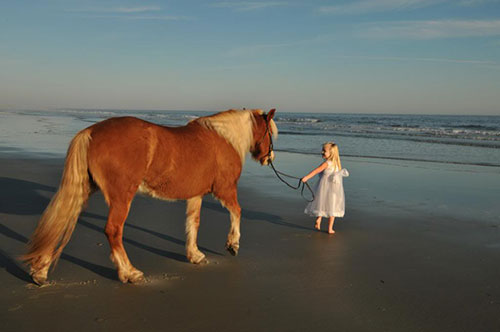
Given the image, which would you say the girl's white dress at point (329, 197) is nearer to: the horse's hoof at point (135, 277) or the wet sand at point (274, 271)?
the wet sand at point (274, 271)

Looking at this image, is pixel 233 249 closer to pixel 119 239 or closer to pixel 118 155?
pixel 119 239

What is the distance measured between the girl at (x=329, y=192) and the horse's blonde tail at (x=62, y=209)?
3.31 meters

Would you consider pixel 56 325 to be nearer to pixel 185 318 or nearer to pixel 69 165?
pixel 185 318

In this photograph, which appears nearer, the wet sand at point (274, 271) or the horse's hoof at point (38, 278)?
the wet sand at point (274, 271)

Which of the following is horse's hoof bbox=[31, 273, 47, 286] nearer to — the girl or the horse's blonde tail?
the horse's blonde tail

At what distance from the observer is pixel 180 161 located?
175 inches

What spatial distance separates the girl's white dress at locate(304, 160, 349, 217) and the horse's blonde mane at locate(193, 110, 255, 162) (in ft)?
5.47

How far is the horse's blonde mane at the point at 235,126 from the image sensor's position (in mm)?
4980

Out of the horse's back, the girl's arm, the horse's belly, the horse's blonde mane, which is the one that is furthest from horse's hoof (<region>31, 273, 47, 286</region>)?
the girl's arm

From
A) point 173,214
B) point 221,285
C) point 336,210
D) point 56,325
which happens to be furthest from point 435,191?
point 56,325

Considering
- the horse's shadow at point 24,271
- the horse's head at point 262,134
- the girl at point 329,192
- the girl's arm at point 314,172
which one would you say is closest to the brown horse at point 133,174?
the horse's shadow at point 24,271

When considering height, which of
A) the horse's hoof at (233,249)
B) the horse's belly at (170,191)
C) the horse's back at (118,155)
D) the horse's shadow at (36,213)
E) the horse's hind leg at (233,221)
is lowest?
the horse's shadow at (36,213)

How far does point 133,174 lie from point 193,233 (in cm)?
121

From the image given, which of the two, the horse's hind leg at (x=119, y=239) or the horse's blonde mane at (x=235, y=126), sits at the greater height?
the horse's blonde mane at (x=235, y=126)
